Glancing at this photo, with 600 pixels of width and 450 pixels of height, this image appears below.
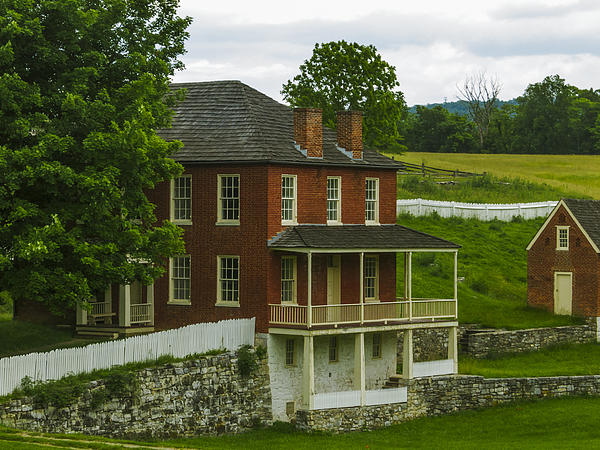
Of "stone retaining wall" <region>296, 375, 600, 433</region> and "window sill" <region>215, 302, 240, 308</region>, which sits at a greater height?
"window sill" <region>215, 302, 240, 308</region>

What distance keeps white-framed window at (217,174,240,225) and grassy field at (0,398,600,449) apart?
25.6 ft

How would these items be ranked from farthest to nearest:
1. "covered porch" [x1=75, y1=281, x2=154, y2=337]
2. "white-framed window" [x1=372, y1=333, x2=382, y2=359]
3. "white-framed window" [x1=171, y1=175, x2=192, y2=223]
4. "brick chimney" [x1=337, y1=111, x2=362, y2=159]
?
"white-framed window" [x1=372, y1=333, x2=382, y2=359], "brick chimney" [x1=337, y1=111, x2=362, y2=159], "covered porch" [x1=75, y1=281, x2=154, y2=337], "white-framed window" [x1=171, y1=175, x2=192, y2=223]

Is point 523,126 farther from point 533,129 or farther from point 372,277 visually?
point 372,277

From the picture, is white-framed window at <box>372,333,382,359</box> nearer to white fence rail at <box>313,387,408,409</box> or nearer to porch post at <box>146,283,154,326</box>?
white fence rail at <box>313,387,408,409</box>

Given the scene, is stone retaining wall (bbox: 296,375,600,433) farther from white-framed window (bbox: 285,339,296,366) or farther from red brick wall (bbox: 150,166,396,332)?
red brick wall (bbox: 150,166,396,332)

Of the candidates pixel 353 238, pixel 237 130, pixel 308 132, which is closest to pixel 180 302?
pixel 237 130

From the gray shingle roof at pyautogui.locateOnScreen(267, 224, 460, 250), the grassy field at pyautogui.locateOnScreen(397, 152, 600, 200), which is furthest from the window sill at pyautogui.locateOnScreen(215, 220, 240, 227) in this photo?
the grassy field at pyautogui.locateOnScreen(397, 152, 600, 200)

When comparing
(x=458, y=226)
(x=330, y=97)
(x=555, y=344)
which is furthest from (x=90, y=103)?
(x=458, y=226)

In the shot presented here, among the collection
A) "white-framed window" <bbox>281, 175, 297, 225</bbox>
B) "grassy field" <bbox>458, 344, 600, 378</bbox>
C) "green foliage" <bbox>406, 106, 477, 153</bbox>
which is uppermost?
"green foliage" <bbox>406, 106, 477, 153</bbox>

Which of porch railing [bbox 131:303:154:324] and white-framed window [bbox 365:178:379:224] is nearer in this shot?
porch railing [bbox 131:303:154:324]

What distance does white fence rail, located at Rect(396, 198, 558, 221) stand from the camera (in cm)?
6638

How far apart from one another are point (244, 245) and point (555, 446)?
12918 mm

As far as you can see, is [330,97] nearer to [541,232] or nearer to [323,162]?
[541,232]

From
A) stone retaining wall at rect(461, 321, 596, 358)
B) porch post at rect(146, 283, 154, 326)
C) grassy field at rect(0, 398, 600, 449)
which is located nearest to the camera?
grassy field at rect(0, 398, 600, 449)
